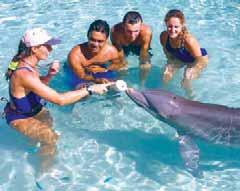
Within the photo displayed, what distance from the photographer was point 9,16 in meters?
12.6

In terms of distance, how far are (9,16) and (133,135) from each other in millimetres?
6141

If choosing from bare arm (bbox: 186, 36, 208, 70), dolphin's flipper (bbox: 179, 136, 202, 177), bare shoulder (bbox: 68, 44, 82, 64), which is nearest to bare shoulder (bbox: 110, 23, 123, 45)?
bare shoulder (bbox: 68, 44, 82, 64)

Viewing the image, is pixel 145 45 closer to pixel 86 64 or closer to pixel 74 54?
pixel 86 64

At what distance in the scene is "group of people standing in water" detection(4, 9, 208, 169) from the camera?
6543mm

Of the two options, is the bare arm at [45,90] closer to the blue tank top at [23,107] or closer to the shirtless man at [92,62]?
the blue tank top at [23,107]

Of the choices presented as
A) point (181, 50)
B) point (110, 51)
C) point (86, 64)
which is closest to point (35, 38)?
point (86, 64)

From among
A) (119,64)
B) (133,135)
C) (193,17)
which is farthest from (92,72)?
(193,17)

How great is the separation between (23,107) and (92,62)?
2042 millimetres

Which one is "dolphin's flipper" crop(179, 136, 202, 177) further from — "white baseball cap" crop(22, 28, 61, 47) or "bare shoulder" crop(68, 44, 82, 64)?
"white baseball cap" crop(22, 28, 61, 47)

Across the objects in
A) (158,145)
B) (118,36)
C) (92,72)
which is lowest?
(158,145)

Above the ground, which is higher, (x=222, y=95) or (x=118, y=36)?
(x=118, y=36)

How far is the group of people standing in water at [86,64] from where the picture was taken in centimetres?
654

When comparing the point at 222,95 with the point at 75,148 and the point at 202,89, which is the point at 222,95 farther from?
the point at 75,148

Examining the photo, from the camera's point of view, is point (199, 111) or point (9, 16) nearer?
point (199, 111)
